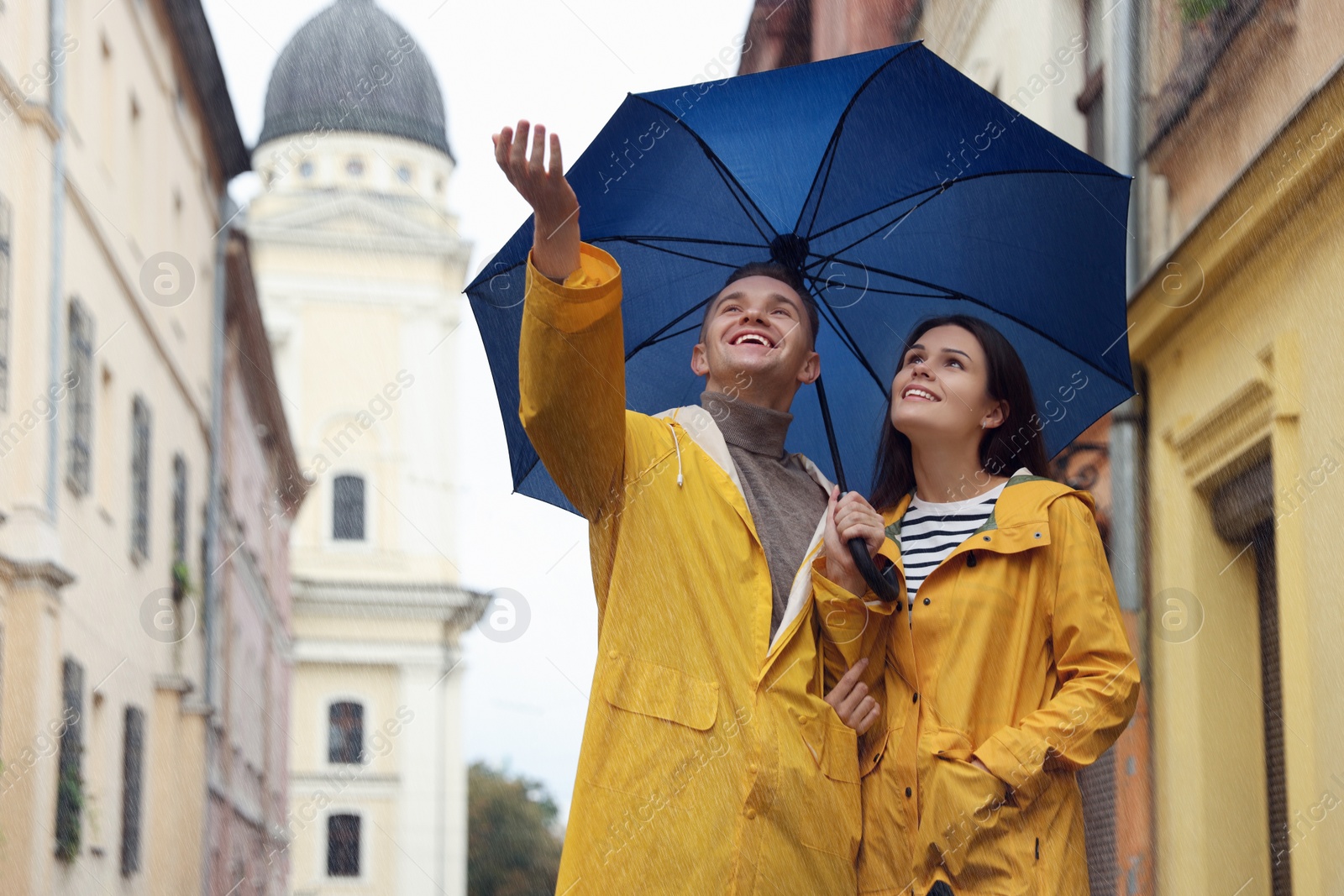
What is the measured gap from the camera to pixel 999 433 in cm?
399

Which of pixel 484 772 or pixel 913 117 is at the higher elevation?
pixel 484 772

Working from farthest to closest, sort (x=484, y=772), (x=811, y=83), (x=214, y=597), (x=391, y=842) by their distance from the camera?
(x=484, y=772)
(x=391, y=842)
(x=214, y=597)
(x=811, y=83)

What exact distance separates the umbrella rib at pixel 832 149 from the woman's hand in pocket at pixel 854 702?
4.60 feet

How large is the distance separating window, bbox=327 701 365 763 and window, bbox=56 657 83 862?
37402 millimetres

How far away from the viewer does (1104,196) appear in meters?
4.50

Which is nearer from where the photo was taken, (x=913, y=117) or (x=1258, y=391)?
(x=913, y=117)

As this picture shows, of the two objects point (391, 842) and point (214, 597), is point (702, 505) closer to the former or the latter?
point (214, 597)

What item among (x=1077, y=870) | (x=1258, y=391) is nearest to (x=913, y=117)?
(x=1077, y=870)

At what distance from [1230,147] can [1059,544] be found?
172 inches

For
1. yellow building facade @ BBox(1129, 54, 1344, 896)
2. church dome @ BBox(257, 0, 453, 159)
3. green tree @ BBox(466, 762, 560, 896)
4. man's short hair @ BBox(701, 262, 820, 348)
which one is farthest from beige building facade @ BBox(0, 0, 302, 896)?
green tree @ BBox(466, 762, 560, 896)

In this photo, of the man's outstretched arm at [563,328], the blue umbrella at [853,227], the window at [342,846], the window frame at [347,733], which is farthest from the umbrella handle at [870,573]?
the window at [342,846]

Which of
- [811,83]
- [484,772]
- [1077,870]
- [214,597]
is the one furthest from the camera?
[484,772]

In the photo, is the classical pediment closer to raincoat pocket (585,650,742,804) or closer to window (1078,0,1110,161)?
window (1078,0,1110,161)

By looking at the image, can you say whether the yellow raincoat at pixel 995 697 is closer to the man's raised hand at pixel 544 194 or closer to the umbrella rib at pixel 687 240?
the man's raised hand at pixel 544 194
